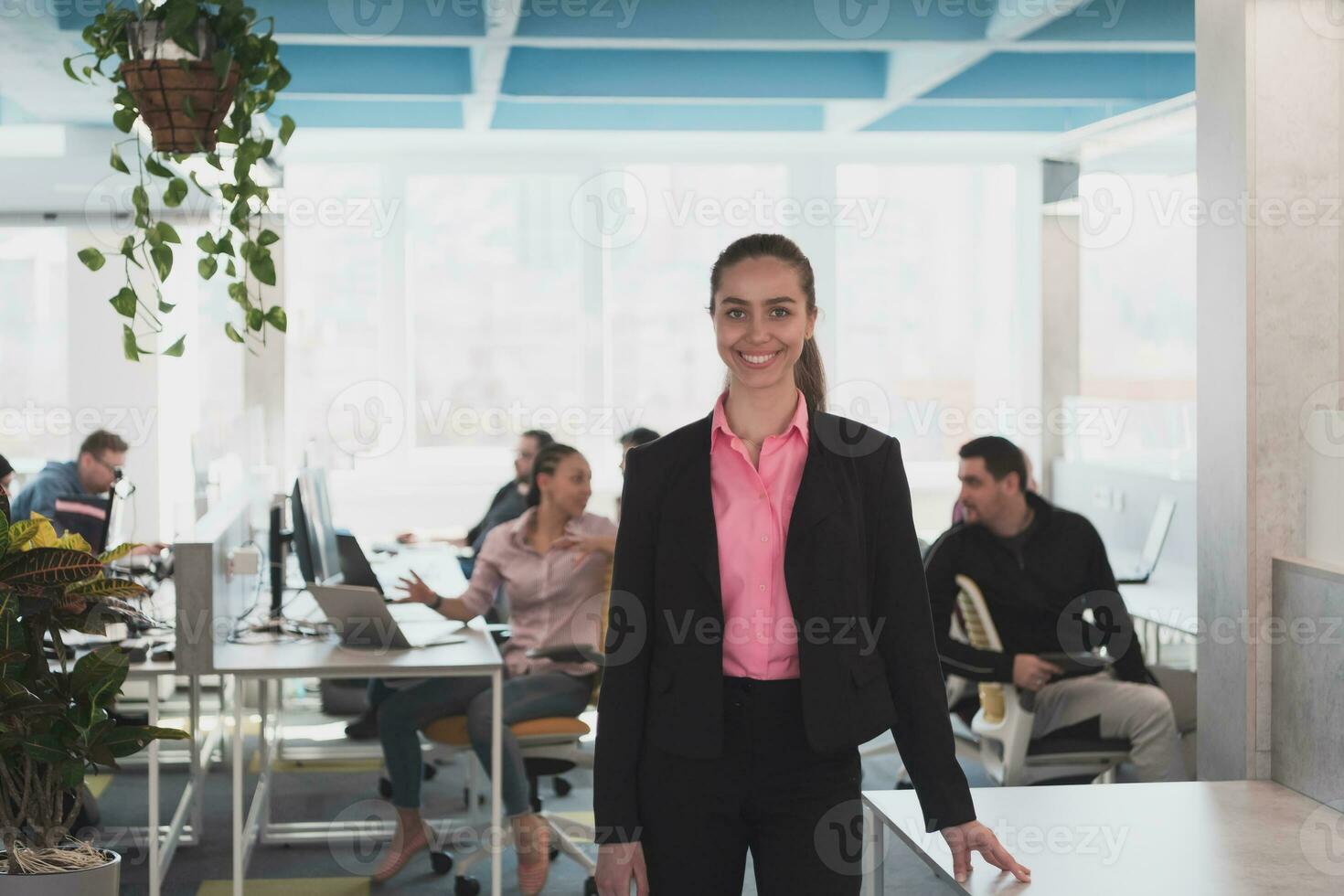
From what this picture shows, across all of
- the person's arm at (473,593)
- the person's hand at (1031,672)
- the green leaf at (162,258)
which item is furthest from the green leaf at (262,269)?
the person's hand at (1031,672)

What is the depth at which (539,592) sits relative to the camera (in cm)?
432

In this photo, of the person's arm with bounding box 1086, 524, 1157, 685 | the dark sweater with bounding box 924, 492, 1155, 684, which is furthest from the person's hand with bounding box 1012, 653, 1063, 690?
the person's arm with bounding box 1086, 524, 1157, 685

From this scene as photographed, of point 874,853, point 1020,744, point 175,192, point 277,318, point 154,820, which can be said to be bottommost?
point 154,820

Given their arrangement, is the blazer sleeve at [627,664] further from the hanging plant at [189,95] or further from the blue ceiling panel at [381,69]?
the blue ceiling panel at [381,69]

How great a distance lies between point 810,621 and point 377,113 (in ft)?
21.6

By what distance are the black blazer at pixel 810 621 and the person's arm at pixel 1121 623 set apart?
7.70 ft

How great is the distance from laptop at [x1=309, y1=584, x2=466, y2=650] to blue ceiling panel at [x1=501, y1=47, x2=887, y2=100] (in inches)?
135

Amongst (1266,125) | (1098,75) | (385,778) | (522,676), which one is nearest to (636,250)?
(1098,75)

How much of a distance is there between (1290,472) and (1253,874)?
941mm

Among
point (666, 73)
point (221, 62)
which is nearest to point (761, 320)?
point (221, 62)

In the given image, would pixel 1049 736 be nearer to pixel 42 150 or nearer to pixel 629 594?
pixel 629 594

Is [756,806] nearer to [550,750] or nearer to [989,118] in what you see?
[550,750]

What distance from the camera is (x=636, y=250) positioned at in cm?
930

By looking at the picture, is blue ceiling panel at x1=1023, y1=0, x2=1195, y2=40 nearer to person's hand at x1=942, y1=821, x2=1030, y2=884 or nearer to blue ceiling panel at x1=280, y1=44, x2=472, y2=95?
blue ceiling panel at x1=280, y1=44, x2=472, y2=95
